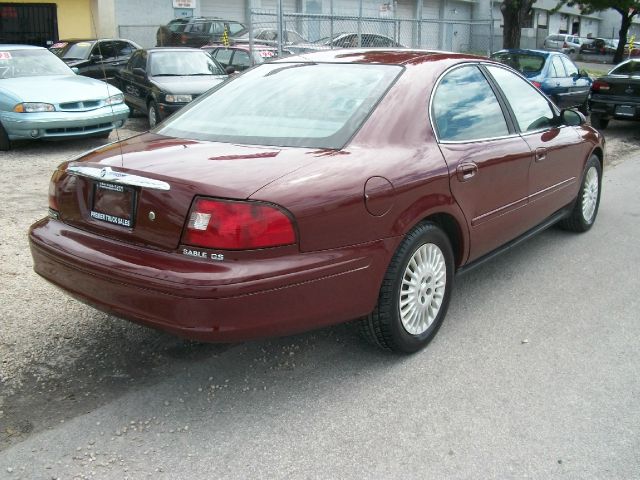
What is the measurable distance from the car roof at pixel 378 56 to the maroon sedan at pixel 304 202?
25 millimetres

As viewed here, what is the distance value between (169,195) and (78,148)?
7440 mm

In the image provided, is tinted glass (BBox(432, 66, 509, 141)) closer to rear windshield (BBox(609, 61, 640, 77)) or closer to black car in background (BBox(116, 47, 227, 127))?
black car in background (BBox(116, 47, 227, 127))

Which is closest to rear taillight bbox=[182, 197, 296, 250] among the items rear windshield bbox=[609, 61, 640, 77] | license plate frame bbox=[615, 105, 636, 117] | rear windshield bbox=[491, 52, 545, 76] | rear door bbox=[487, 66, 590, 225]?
rear door bbox=[487, 66, 590, 225]

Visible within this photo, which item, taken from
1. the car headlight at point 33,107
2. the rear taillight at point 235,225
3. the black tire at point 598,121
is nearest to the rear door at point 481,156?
the rear taillight at point 235,225

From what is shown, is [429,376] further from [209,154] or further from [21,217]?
[21,217]

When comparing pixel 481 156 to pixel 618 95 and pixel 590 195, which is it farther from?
pixel 618 95

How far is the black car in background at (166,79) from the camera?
10.6 meters

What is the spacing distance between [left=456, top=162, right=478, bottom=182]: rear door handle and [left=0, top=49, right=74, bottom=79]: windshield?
814 centimetres

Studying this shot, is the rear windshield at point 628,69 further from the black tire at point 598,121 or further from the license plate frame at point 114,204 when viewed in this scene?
the license plate frame at point 114,204

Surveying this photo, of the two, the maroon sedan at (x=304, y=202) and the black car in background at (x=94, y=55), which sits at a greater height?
the black car in background at (x=94, y=55)

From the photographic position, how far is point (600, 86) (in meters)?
13.0

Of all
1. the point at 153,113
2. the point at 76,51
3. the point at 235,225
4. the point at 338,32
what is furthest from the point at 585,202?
the point at 76,51

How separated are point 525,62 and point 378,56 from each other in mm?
10354

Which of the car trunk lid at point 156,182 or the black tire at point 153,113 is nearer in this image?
the car trunk lid at point 156,182
